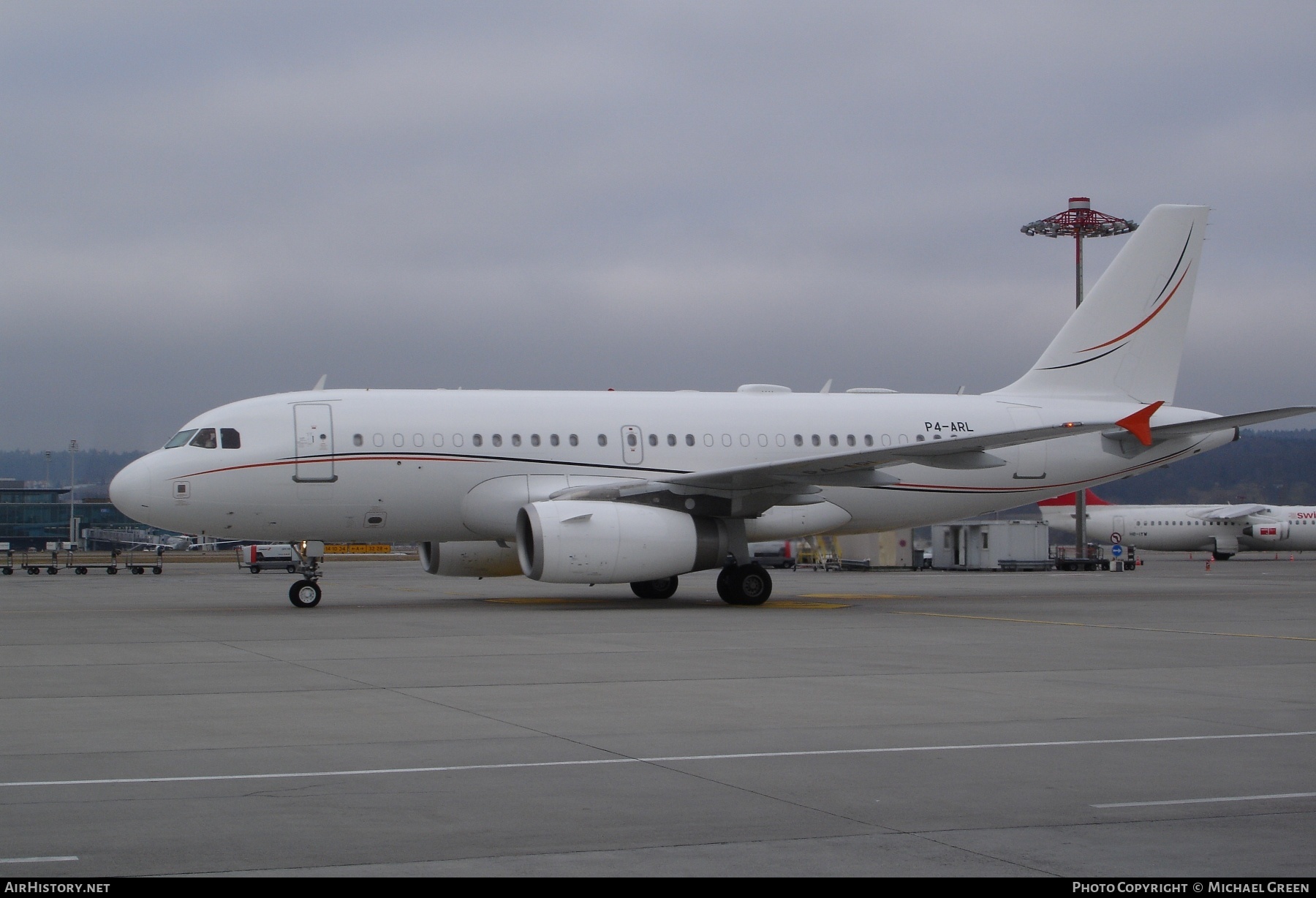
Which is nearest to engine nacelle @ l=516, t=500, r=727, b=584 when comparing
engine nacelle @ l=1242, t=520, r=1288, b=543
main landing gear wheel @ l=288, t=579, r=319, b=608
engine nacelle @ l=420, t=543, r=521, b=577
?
engine nacelle @ l=420, t=543, r=521, b=577

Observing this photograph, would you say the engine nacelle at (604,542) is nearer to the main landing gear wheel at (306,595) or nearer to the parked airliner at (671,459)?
the parked airliner at (671,459)

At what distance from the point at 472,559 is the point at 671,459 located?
15.0 feet

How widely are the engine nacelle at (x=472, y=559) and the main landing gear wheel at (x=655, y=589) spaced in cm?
237

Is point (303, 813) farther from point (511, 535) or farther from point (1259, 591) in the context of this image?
point (1259, 591)

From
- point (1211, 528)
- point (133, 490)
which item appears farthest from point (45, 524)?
point (133, 490)

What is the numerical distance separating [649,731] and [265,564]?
51.0 metres

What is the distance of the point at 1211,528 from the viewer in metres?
71.6

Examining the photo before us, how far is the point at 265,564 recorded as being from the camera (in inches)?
2237

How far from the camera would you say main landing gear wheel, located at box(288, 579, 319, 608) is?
2245cm

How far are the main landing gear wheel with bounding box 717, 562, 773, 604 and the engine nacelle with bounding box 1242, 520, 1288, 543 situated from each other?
186ft

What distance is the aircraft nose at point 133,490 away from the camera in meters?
21.2

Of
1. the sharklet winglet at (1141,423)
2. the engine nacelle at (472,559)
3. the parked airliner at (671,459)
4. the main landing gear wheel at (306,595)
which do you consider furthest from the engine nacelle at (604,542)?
the sharklet winglet at (1141,423)

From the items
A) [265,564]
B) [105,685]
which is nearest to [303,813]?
[105,685]

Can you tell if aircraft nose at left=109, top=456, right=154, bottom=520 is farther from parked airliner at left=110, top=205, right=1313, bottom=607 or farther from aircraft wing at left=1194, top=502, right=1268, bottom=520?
aircraft wing at left=1194, top=502, right=1268, bottom=520
